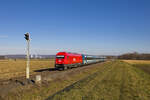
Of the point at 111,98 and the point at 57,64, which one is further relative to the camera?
the point at 57,64

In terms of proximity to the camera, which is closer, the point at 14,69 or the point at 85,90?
the point at 85,90

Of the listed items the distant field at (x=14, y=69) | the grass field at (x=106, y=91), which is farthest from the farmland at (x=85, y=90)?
the distant field at (x=14, y=69)

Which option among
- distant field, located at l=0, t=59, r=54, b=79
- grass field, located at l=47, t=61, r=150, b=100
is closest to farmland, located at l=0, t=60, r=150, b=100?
grass field, located at l=47, t=61, r=150, b=100

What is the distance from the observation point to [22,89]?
10.9m

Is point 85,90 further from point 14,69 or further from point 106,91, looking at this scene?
point 14,69

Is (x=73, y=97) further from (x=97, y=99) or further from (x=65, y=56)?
(x=65, y=56)

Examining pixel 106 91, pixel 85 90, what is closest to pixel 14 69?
pixel 85 90

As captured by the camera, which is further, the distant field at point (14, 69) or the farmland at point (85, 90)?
the distant field at point (14, 69)

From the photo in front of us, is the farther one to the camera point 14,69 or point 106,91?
point 14,69

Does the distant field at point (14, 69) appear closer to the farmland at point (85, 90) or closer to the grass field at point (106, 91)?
the farmland at point (85, 90)

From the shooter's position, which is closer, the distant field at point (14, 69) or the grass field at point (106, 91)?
the grass field at point (106, 91)

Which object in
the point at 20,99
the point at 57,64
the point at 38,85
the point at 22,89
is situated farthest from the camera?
the point at 57,64

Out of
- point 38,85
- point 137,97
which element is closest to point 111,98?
point 137,97

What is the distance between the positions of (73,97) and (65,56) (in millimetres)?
18204
